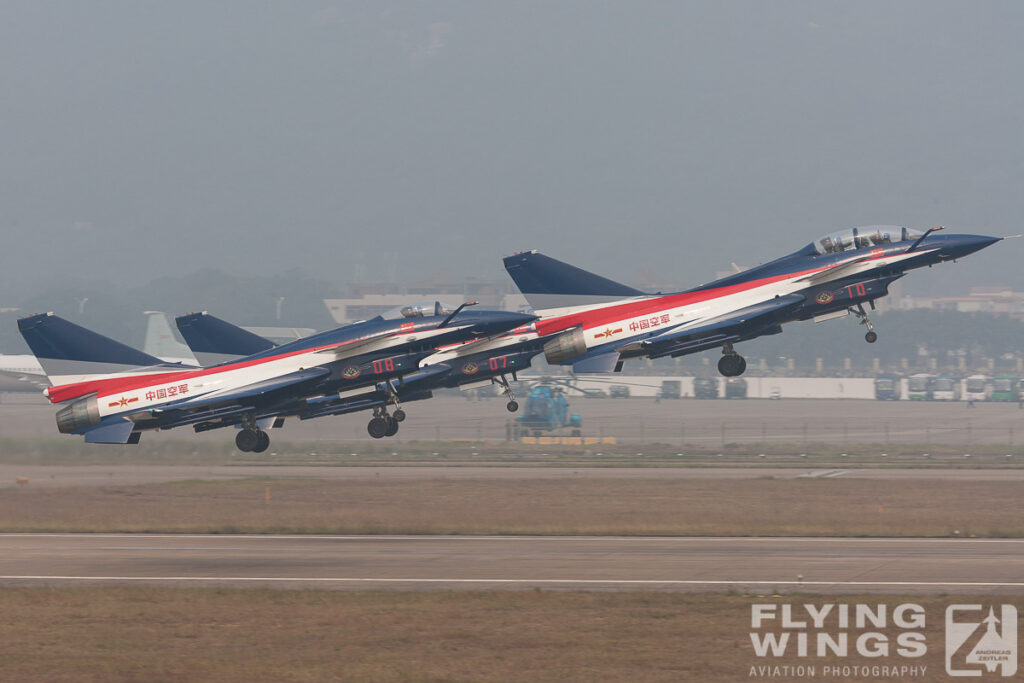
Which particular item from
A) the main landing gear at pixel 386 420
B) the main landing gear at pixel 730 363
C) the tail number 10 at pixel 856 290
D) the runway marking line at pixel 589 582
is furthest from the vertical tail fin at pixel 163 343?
the tail number 10 at pixel 856 290

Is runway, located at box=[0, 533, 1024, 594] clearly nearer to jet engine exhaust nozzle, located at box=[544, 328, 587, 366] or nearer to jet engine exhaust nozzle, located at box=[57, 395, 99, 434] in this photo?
jet engine exhaust nozzle, located at box=[57, 395, 99, 434]

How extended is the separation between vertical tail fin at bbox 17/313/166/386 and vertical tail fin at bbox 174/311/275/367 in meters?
4.98

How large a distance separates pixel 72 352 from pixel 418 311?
1322 cm

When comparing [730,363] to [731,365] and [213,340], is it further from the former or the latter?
[213,340]

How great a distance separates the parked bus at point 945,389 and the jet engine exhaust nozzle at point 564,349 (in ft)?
538

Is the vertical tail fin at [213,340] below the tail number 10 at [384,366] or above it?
above

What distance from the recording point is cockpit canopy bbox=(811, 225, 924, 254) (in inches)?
1610

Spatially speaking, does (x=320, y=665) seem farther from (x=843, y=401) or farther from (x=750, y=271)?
(x=843, y=401)

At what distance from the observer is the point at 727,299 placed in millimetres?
39688

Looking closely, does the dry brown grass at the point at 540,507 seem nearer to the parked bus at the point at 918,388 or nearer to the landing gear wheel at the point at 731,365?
the landing gear wheel at the point at 731,365

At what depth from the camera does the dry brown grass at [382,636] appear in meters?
34.8

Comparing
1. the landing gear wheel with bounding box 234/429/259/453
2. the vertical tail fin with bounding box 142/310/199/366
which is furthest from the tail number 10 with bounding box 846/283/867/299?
the vertical tail fin with bounding box 142/310/199/366

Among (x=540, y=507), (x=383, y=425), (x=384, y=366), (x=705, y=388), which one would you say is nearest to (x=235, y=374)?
(x=384, y=366)

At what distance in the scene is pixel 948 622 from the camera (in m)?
40.3
